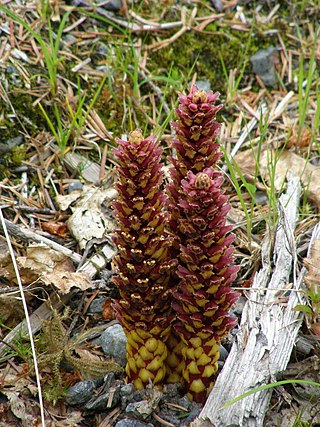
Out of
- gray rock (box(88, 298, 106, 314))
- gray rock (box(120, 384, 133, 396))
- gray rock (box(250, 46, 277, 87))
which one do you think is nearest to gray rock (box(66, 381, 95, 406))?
gray rock (box(120, 384, 133, 396))

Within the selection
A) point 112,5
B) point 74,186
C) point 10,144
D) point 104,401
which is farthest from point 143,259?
point 112,5

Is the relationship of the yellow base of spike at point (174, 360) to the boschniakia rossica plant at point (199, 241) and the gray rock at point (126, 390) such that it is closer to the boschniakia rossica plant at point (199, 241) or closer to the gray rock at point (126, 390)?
the boschniakia rossica plant at point (199, 241)

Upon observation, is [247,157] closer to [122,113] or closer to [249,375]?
[122,113]

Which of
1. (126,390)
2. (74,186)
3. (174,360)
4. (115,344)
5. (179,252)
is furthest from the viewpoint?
(74,186)

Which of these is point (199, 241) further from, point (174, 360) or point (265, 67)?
point (265, 67)

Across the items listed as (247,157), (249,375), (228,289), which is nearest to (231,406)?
(249,375)

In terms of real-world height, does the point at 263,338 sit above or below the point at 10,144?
below

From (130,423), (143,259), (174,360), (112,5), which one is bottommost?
(130,423)
